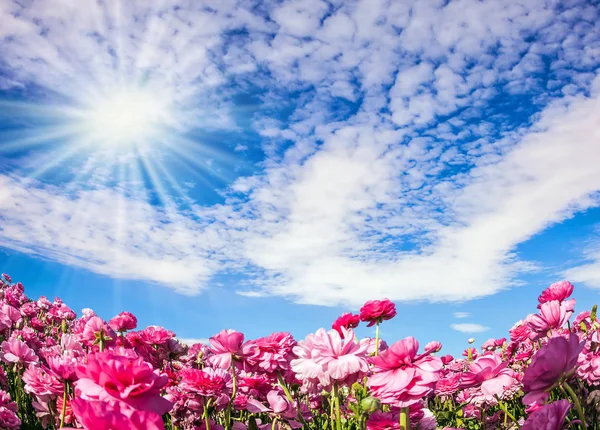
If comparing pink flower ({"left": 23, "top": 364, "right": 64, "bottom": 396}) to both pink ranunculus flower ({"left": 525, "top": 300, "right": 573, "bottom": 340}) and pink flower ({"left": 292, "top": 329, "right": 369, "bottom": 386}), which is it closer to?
pink flower ({"left": 292, "top": 329, "right": 369, "bottom": 386})

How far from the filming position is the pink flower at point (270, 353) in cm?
273

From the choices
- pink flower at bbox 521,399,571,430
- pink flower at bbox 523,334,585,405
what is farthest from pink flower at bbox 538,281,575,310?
pink flower at bbox 521,399,571,430

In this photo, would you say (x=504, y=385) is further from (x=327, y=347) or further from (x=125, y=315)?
(x=125, y=315)

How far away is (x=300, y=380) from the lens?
9.31ft

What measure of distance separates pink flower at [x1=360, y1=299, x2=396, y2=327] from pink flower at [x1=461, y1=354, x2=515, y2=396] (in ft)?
2.51

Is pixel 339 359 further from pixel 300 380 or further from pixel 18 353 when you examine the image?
pixel 18 353

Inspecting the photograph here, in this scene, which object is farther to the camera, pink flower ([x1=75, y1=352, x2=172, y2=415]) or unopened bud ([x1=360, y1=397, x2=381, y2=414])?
unopened bud ([x1=360, y1=397, x2=381, y2=414])

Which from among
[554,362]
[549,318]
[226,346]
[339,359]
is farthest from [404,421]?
[549,318]

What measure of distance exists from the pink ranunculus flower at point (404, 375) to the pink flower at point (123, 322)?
2.77 meters

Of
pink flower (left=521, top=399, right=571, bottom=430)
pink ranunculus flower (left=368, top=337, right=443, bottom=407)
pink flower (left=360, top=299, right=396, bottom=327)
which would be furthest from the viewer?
pink flower (left=360, top=299, right=396, bottom=327)

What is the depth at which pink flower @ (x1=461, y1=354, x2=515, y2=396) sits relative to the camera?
2189 millimetres

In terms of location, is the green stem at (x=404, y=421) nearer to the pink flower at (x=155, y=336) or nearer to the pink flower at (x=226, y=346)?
the pink flower at (x=226, y=346)

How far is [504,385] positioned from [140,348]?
2.87 m

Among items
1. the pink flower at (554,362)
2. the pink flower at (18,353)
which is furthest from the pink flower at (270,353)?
the pink flower at (18,353)
